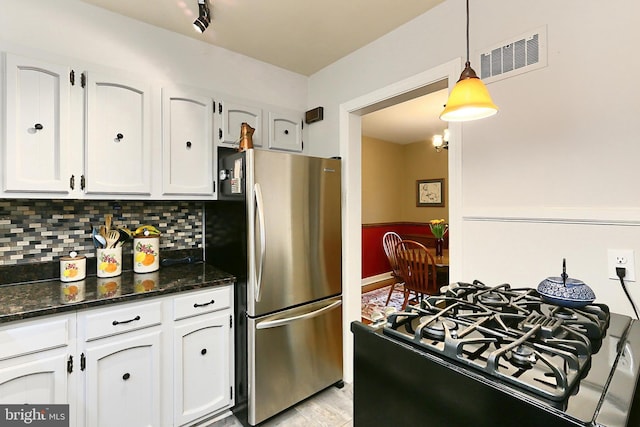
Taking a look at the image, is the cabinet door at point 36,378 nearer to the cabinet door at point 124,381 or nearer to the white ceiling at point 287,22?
the cabinet door at point 124,381

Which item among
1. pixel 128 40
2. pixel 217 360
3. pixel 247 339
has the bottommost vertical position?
pixel 217 360

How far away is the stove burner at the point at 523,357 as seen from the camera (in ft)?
1.87

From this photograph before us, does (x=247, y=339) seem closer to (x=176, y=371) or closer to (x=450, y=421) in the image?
(x=176, y=371)

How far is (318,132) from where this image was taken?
255cm

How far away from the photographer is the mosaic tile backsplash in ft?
5.51

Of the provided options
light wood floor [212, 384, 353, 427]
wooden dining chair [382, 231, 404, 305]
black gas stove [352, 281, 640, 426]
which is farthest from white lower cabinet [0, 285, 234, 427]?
wooden dining chair [382, 231, 404, 305]

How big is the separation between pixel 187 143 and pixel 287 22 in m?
1.02

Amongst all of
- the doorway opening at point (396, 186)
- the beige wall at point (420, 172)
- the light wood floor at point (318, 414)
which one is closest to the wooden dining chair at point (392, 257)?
the doorway opening at point (396, 186)

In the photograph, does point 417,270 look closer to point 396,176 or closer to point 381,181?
point 381,181

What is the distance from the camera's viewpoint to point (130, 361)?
155cm

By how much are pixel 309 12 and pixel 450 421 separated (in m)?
2.05

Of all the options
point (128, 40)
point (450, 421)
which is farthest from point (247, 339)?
point (128, 40)

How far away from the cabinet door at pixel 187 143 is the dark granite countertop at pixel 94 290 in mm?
551

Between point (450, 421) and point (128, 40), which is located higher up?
point (128, 40)
